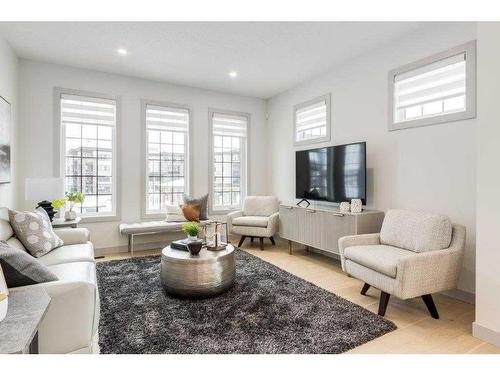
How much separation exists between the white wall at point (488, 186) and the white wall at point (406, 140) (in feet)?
2.61

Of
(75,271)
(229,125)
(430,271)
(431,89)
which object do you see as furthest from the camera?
(229,125)

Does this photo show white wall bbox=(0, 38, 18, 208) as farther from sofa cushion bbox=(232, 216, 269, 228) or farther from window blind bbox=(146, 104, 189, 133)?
sofa cushion bbox=(232, 216, 269, 228)

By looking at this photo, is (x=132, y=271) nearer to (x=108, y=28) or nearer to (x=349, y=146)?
(x=108, y=28)

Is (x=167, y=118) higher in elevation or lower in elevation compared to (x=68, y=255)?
higher

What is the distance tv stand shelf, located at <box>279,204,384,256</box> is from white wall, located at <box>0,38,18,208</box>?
3.62 metres

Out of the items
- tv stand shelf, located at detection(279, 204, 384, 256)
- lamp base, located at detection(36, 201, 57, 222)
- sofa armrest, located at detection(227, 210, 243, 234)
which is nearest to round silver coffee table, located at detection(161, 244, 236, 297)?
tv stand shelf, located at detection(279, 204, 384, 256)

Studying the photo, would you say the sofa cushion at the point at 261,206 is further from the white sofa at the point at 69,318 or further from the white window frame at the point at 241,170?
the white sofa at the point at 69,318

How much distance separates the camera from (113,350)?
1.81m

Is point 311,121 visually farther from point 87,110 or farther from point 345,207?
Result: point 87,110

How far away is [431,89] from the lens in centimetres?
300

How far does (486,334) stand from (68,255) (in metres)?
3.36

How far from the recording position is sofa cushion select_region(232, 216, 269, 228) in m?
4.58

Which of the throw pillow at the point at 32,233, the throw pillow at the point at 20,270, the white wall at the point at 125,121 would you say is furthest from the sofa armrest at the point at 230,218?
the throw pillow at the point at 20,270

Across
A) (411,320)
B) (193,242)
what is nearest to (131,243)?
(193,242)
